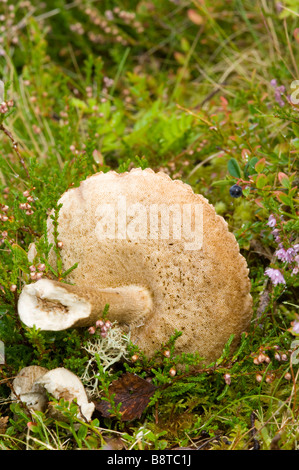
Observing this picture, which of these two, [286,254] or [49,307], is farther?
[286,254]

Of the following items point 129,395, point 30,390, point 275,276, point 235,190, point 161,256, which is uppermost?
point 235,190

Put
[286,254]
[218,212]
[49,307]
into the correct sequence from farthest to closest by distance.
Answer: [218,212] < [286,254] < [49,307]

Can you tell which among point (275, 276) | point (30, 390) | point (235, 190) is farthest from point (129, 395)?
point (235, 190)

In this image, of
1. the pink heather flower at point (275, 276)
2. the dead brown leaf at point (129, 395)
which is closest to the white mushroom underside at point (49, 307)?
the dead brown leaf at point (129, 395)

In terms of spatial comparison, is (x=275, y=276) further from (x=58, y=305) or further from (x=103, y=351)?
(x=58, y=305)

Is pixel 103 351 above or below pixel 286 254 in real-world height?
below

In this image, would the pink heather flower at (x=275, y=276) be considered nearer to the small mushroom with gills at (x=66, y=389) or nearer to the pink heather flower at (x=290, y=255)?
the pink heather flower at (x=290, y=255)
